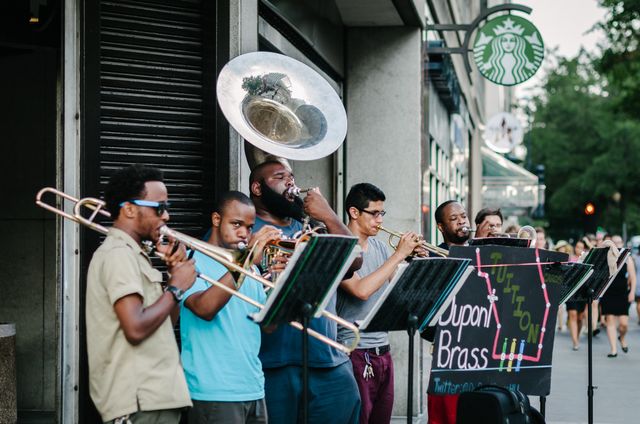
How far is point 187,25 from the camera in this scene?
20.8ft

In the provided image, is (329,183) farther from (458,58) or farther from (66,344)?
(458,58)

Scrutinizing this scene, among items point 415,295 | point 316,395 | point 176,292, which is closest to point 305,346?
point 176,292

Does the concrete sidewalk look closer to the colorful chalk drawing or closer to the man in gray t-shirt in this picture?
the colorful chalk drawing

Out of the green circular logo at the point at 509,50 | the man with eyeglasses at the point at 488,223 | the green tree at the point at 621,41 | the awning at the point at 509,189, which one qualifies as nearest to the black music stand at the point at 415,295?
the man with eyeglasses at the point at 488,223

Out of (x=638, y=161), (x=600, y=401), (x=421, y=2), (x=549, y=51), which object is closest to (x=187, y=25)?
(x=421, y=2)

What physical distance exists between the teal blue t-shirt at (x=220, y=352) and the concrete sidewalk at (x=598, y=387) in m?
5.90

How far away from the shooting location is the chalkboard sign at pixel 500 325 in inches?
234

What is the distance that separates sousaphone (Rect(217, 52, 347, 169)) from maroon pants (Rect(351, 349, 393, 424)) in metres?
1.35

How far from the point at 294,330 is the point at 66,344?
1.23m

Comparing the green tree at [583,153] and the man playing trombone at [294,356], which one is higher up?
the green tree at [583,153]

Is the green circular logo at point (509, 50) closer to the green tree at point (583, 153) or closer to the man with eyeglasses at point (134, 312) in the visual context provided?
the man with eyeglasses at point (134, 312)

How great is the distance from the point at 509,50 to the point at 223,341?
1008 centimetres

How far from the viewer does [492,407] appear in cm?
578

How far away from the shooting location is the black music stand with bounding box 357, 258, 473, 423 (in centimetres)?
501
